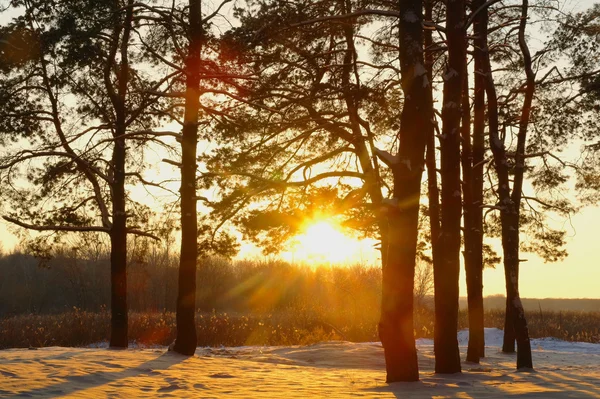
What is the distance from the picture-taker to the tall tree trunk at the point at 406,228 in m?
9.64

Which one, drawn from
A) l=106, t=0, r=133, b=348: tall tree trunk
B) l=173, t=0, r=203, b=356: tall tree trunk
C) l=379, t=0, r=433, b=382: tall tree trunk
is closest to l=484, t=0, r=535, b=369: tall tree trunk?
l=379, t=0, r=433, b=382: tall tree trunk

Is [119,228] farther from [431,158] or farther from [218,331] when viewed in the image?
[218,331]

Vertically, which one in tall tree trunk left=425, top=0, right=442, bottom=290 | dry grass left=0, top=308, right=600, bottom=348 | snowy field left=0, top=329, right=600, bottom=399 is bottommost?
dry grass left=0, top=308, right=600, bottom=348

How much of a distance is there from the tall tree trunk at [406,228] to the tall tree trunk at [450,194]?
1563mm

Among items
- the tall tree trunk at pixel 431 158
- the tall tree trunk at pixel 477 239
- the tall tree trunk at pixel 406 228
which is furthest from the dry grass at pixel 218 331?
the tall tree trunk at pixel 406 228

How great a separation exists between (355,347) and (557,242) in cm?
666

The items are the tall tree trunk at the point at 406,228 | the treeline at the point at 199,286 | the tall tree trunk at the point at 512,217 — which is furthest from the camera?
the treeline at the point at 199,286

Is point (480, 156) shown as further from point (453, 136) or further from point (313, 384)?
point (313, 384)

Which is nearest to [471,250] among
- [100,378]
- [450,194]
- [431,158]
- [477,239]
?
[477,239]

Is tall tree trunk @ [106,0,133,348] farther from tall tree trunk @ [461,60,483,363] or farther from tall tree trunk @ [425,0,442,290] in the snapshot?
tall tree trunk @ [461,60,483,363]

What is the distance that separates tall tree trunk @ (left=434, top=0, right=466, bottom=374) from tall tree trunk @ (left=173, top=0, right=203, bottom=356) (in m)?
5.25

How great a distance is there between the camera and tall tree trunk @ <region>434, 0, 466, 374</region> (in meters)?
11.4

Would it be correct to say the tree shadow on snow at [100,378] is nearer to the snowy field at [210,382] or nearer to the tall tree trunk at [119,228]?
the snowy field at [210,382]

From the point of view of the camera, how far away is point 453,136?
11438 millimetres
